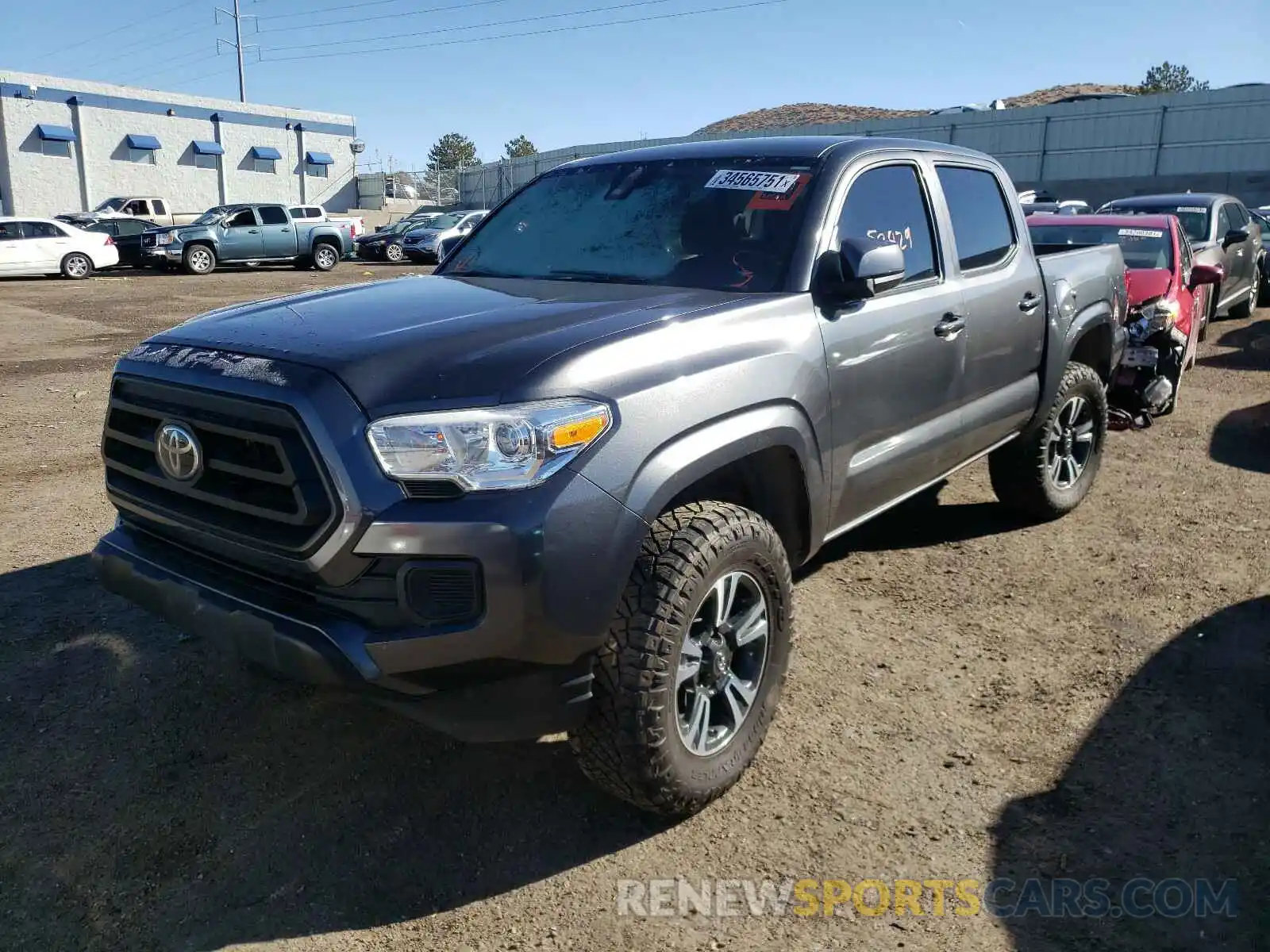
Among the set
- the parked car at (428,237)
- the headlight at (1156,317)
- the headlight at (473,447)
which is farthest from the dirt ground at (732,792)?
the parked car at (428,237)

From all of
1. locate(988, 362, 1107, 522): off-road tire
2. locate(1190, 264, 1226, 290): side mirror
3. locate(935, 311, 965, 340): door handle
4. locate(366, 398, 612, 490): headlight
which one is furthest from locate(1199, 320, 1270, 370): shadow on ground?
locate(366, 398, 612, 490): headlight

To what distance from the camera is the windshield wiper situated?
11.6 ft

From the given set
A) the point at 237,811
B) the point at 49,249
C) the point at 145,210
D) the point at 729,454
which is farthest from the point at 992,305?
the point at 145,210

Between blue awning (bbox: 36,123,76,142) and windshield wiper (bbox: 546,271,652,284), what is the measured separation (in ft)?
143

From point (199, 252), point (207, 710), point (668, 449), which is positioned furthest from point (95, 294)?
point (668, 449)

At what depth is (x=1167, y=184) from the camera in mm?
33375

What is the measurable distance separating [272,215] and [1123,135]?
2777cm

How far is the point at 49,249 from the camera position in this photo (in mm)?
23422

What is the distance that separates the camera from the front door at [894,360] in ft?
11.3

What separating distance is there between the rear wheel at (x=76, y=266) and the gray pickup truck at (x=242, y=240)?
5.50 ft

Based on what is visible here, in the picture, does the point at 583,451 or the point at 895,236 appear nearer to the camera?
the point at 583,451

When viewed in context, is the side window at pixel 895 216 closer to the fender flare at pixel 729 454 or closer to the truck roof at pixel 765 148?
the truck roof at pixel 765 148

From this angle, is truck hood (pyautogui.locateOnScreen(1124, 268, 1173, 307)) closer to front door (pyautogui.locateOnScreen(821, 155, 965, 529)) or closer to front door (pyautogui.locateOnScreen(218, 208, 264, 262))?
front door (pyautogui.locateOnScreen(821, 155, 965, 529))

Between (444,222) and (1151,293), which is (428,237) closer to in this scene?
(444,222)
